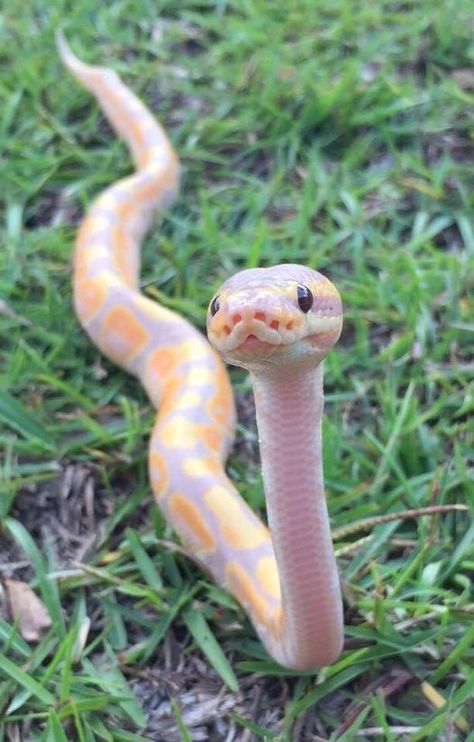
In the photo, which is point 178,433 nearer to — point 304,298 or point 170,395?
point 170,395

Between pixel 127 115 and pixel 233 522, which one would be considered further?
pixel 127 115

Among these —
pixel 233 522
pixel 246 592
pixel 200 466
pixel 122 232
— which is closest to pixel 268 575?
pixel 246 592

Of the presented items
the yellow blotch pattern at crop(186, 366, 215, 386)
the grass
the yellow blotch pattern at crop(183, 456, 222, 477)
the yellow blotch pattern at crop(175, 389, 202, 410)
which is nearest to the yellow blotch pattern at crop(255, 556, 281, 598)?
the grass

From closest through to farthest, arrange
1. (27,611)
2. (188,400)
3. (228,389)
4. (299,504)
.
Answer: (299,504), (27,611), (188,400), (228,389)

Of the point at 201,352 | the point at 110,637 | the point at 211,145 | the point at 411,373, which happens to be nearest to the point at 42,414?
the point at 201,352

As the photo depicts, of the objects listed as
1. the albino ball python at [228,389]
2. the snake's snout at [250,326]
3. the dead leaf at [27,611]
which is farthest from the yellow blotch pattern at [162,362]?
the snake's snout at [250,326]

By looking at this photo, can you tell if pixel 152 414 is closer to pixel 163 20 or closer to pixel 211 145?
pixel 211 145
